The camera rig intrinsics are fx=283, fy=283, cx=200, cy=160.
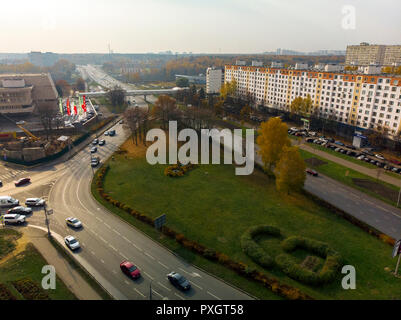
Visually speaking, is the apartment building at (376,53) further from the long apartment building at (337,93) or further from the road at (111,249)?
the road at (111,249)

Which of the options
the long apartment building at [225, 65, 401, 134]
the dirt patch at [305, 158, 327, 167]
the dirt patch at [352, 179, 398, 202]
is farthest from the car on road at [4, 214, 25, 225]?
the long apartment building at [225, 65, 401, 134]

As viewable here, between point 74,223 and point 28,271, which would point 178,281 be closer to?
point 28,271

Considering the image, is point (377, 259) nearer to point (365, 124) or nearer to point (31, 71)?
point (365, 124)

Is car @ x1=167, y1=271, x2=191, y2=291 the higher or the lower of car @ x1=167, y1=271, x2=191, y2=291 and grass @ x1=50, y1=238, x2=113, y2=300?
the higher

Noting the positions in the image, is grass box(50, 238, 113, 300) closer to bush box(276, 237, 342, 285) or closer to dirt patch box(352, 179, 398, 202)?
bush box(276, 237, 342, 285)

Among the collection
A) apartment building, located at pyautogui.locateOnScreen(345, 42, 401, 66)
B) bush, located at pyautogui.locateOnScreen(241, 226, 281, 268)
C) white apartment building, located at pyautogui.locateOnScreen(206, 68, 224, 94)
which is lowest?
bush, located at pyautogui.locateOnScreen(241, 226, 281, 268)
